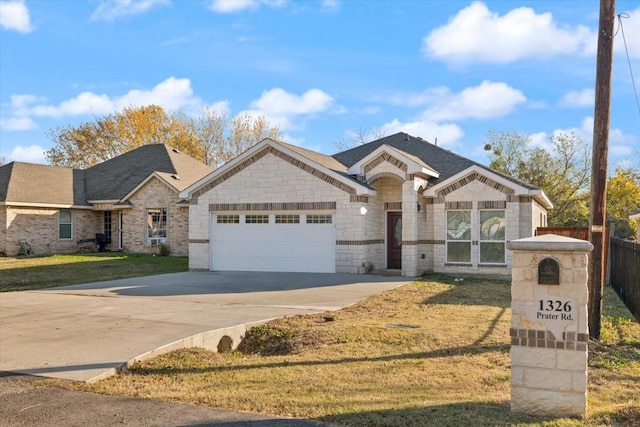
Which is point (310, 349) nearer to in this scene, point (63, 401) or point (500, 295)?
point (63, 401)

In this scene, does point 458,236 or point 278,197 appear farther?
point 278,197

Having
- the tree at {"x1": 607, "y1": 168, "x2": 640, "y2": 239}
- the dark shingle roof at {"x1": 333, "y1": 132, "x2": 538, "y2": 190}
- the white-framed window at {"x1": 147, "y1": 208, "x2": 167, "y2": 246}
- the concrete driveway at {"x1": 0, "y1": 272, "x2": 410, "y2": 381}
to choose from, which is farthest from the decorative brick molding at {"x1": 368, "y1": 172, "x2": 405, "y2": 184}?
the tree at {"x1": 607, "y1": 168, "x2": 640, "y2": 239}

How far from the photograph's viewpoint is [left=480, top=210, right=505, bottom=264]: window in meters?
19.5

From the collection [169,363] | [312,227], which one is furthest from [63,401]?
[312,227]

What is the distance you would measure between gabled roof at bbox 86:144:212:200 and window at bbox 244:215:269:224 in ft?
28.7

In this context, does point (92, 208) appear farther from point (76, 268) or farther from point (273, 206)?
point (273, 206)

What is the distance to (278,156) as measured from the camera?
2136 centimetres

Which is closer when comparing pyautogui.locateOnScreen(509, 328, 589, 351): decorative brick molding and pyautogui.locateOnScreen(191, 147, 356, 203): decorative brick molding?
pyautogui.locateOnScreen(509, 328, 589, 351): decorative brick molding

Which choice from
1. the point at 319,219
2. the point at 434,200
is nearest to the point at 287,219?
the point at 319,219

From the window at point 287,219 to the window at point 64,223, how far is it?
14.9 m

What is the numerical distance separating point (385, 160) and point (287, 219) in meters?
4.42

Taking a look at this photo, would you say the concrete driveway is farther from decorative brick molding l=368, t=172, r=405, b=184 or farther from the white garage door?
decorative brick molding l=368, t=172, r=405, b=184

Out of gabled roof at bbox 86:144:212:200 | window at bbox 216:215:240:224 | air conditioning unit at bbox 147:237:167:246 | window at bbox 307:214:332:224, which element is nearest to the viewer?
window at bbox 307:214:332:224

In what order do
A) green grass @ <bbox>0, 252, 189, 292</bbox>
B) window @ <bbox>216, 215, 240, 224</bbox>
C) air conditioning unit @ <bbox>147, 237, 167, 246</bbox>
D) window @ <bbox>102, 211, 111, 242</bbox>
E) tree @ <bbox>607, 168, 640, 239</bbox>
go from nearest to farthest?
green grass @ <bbox>0, 252, 189, 292</bbox> < window @ <bbox>216, 215, 240, 224</bbox> < air conditioning unit @ <bbox>147, 237, 167, 246</bbox> < window @ <bbox>102, 211, 111, 242</bbox> < tree @ <bbox>607, 168, 640, 239</bbox>
